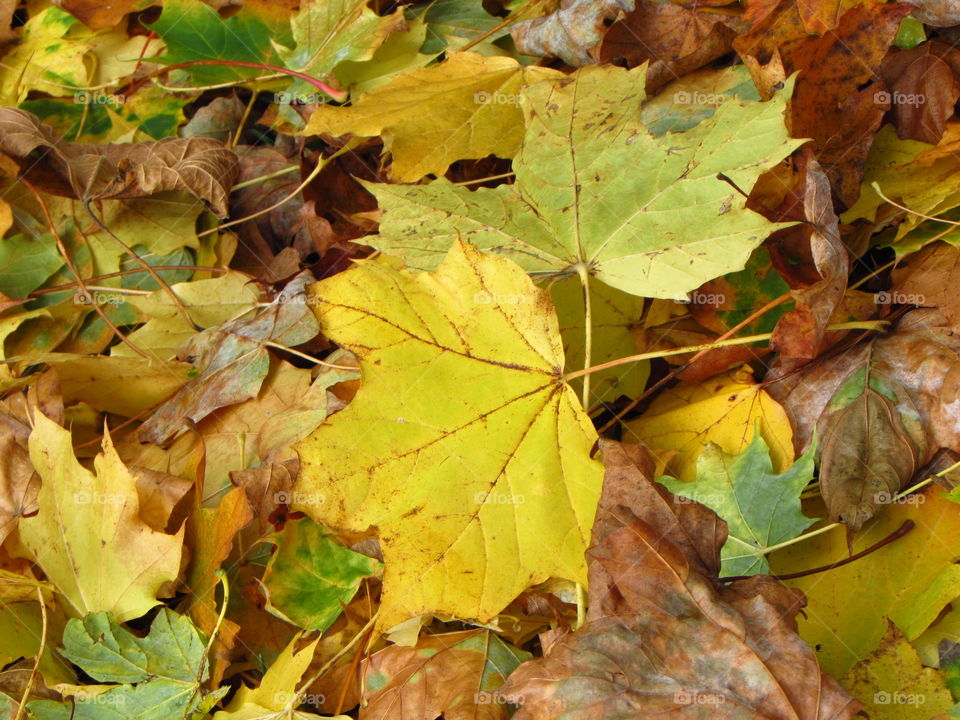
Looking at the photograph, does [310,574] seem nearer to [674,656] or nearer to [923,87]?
[674,656]

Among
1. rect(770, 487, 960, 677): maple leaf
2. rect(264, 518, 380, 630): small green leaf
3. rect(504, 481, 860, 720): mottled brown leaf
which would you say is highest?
rect(504, 481, 860, 720): mottled brown leaf

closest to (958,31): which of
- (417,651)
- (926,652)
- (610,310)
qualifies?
(610,310)

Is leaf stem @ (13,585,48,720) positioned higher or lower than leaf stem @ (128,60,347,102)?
lower

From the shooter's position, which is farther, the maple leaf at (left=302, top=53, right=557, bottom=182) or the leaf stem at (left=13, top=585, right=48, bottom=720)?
the maple leaf at (left=302, top=53, right=557, bottom=182)

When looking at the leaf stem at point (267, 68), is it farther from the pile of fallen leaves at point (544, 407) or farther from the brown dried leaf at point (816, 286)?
the brown dried leaf at point (816, 286)

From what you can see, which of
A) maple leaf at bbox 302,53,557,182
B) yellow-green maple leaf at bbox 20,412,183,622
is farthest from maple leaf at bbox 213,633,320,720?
maple leaf at bbox 302,53,557,182

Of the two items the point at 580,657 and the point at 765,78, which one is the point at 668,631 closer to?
the point at 580,657

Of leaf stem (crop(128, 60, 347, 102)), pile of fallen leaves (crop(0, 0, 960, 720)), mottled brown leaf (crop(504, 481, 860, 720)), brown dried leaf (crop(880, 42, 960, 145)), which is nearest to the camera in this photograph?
mottled brown leaf (crop(504, 481, 860, 720))

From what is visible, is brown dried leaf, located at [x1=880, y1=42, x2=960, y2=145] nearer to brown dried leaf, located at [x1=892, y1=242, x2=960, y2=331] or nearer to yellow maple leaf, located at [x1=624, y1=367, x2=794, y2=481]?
brown dried leaf, located at [x1=892, y1=242, x2=960, y2=331]
